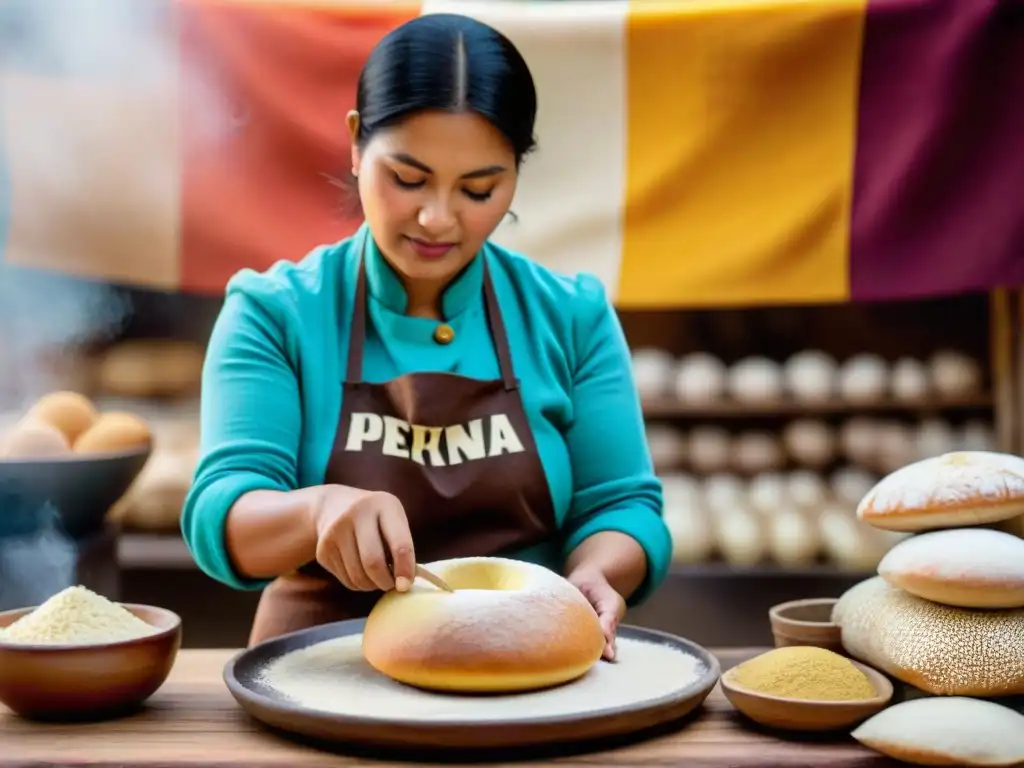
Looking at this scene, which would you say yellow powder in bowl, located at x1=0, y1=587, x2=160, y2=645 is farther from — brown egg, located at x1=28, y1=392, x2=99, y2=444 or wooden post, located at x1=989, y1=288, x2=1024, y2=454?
wooden post, located at x1=989, y1=288, x2=1024, y2=454

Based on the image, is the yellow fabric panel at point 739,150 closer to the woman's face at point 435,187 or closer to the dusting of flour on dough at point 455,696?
the woman's face at point 435,187

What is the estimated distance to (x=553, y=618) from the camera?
1028 mm

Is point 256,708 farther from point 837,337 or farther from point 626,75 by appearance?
point 837,337

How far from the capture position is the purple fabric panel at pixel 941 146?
2.50 meters

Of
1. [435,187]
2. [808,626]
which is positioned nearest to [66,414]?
[435,187]

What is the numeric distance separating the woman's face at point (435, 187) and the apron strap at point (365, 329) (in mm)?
142

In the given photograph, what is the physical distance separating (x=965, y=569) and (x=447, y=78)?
32.4 inches

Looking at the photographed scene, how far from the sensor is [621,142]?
2.64 metres

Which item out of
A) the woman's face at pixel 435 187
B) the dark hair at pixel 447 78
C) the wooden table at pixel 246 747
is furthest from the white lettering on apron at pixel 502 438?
the wooden table at pixel 246 747

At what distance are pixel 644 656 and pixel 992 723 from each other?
37cm

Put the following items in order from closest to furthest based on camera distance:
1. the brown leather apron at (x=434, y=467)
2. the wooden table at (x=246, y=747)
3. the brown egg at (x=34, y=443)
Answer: the wooden table at (x=246, y=747), the brown leather apron at (x=434, y=467), the brown egg at (x=34, y=443)

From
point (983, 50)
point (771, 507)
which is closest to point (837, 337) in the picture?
point (771, 507)

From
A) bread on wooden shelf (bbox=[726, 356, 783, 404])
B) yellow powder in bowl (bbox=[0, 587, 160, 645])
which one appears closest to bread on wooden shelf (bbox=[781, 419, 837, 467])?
bread on wooden shelf (bbox=[726, 356, 783, 404])

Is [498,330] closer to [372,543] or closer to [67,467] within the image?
[372,543]
